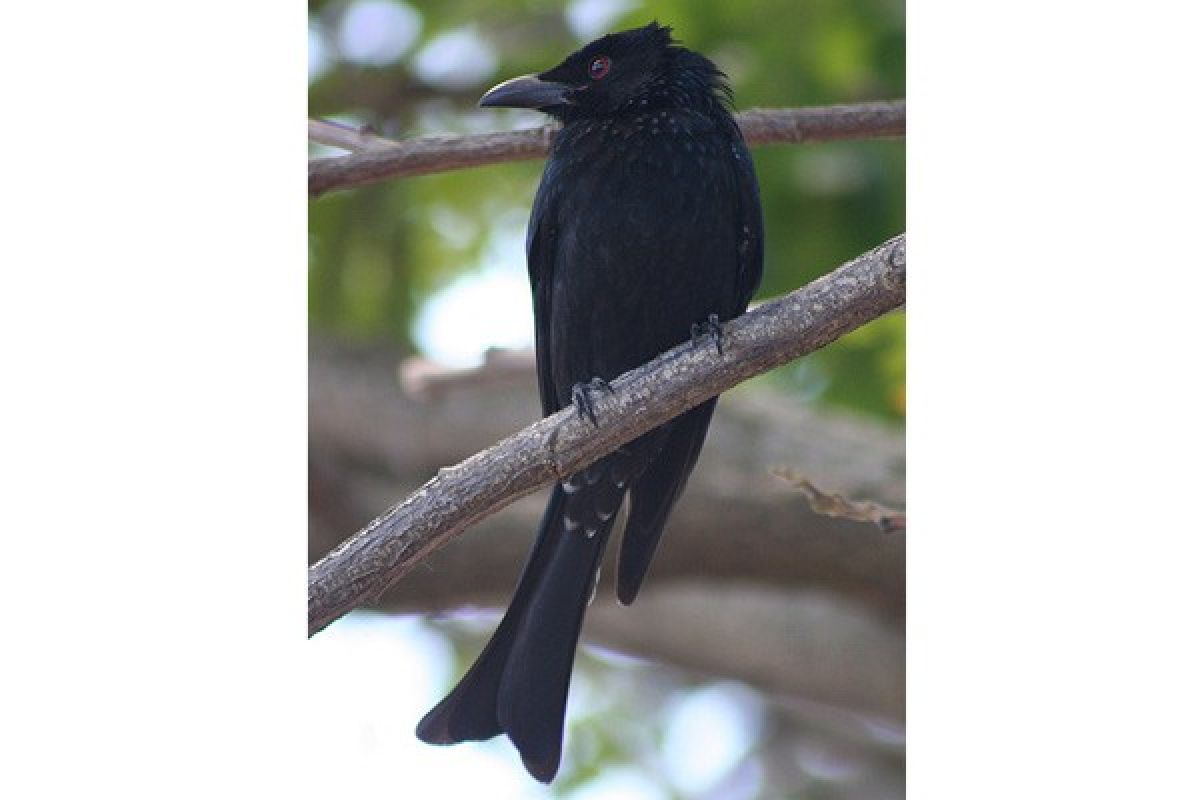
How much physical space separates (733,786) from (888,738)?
814mm

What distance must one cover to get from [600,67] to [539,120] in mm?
652

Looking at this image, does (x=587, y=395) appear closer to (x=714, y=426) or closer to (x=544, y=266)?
(x=544, y=266)

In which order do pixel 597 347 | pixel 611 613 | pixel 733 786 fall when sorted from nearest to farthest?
pixel 597 347 < pixel 733 786 < pixel 611 613

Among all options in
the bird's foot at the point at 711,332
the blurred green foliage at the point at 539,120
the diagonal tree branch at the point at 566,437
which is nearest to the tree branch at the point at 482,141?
the blurred green foliage at the point at 539,120

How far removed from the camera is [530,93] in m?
3.57

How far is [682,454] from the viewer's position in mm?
3568

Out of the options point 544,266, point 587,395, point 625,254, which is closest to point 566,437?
point 587,395

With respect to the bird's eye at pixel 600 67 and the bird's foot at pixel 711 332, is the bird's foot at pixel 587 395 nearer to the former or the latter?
the bird's foot at pixel 711 332

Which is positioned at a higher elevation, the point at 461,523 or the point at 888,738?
the point at 461,523

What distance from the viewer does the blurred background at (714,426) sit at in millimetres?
3951

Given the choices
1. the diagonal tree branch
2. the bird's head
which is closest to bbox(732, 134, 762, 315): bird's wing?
the bird's head
